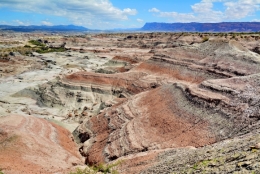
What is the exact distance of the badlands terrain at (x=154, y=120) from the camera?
59.0 ft

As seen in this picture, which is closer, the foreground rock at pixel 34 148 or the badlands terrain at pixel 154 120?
the badlands terrain at pixel 154 120

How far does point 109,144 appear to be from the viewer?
2633 centimetres

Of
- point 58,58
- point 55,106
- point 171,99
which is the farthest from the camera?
point 58,58

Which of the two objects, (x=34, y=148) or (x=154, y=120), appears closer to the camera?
(x=34, y=148)

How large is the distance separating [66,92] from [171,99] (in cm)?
2443

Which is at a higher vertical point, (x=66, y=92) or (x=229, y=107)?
(x=229, y=107)

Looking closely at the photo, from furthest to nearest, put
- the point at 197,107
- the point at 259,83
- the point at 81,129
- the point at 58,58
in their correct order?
the point at 58,58
the point at 81,129
the point at 197,107
the point at 259,83

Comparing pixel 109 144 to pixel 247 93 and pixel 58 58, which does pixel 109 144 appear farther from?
pixel 58 58

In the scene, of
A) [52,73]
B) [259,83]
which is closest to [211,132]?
[259,83]

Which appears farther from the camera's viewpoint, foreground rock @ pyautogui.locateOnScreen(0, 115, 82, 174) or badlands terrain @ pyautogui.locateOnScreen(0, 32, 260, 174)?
foreground rock @ pyautogui.locateOnScreen(0, 115, 82, 174)

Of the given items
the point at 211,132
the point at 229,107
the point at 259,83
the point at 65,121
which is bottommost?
the point at 65,121

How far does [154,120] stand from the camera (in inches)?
1075

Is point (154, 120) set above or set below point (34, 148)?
above

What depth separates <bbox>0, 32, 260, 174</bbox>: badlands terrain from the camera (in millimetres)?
17969
